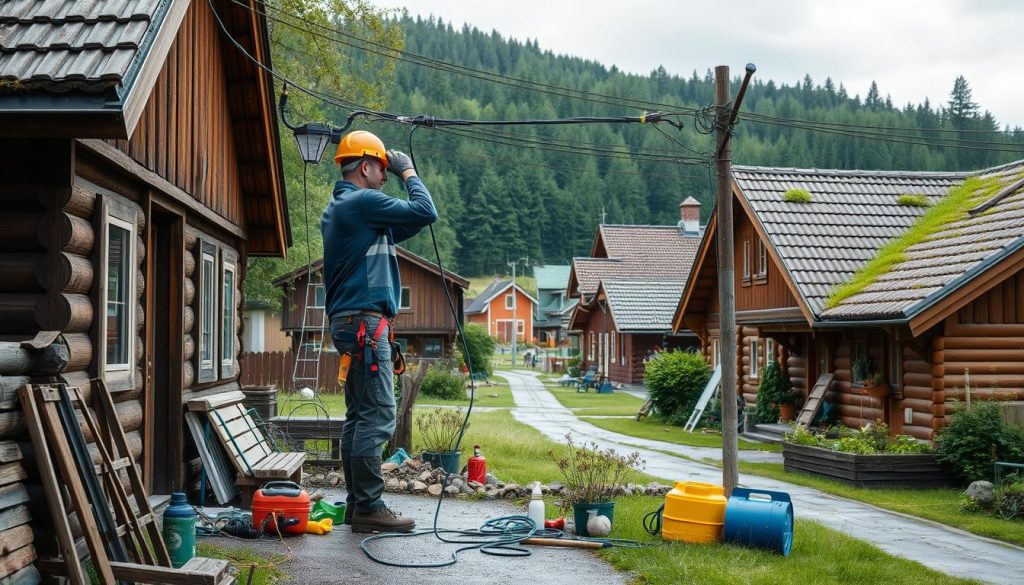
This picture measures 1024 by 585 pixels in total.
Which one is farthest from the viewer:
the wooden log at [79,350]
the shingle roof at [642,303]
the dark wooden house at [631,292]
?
the dark wooden house at [631,292]

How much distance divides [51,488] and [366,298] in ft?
10.4

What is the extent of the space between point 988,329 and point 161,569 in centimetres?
1516

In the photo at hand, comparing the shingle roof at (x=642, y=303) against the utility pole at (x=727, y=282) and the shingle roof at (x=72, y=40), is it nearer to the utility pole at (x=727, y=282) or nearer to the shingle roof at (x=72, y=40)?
the utility pole at (x=727, y=282)

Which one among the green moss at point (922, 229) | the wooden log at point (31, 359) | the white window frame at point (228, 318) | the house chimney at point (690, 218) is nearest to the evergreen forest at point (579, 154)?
the house chimney at point (690, 218)

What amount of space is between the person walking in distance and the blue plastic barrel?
2.40m

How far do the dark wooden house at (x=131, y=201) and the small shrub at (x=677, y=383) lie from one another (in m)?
17.1

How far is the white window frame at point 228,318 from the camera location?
1204cm

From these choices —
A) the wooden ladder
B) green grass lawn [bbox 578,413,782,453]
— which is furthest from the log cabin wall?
green grass lawn [bbox 578,413,782,453]

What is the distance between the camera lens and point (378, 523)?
8.12 m

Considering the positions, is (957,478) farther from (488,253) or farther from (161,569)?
(488,253)

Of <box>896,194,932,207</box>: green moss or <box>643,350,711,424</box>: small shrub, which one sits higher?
<box>896,194,932,207</box>: green moss

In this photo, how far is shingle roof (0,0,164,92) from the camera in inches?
232

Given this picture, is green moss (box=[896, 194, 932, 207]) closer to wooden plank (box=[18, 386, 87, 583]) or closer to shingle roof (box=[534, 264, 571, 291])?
wooden plank (box=[18, 386, 87, 583])

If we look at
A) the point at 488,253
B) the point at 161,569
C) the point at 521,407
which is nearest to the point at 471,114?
the point at 488,253
